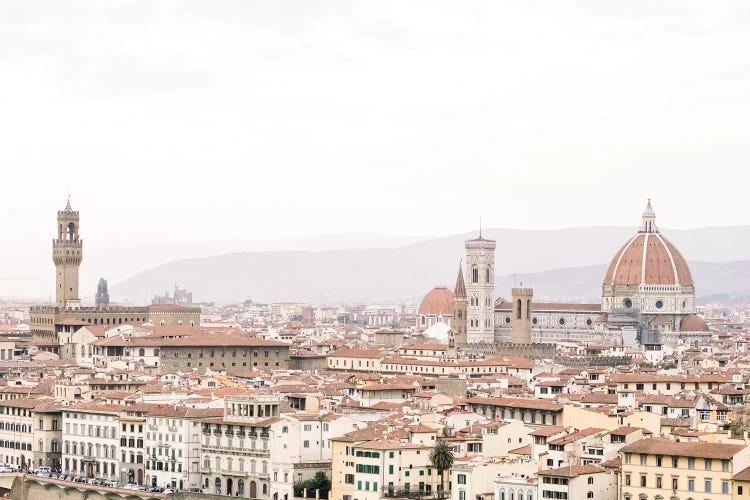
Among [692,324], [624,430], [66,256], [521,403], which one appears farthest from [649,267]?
[624,430]

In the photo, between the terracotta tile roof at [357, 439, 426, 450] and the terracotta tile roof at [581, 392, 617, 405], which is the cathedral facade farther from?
the terracotta tile roof at [357, 439, 426, 450]

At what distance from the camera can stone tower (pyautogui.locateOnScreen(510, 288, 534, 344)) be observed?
163625 millimetres

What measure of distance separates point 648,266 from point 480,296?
1899cm

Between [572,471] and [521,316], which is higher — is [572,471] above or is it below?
below

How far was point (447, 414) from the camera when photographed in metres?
76.1

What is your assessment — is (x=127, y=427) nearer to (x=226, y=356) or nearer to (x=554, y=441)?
(x=554, y=441)

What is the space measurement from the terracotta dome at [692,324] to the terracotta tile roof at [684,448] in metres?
109

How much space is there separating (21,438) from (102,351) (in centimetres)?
3440

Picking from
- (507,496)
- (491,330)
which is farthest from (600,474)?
(491,330)

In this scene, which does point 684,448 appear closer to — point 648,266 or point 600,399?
point 600,399

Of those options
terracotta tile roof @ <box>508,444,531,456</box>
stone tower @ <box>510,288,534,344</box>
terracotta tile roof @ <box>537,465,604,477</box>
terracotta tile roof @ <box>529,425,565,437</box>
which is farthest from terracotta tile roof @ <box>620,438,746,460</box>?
stone tower @ <box>510,288,534,344</box>

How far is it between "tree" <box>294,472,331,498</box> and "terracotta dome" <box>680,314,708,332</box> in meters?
103

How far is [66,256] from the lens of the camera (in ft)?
478

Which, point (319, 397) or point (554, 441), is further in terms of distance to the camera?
point (319, 397)
